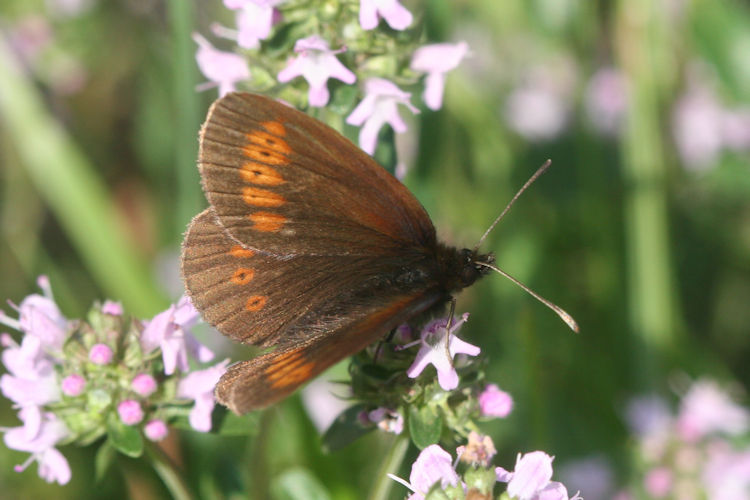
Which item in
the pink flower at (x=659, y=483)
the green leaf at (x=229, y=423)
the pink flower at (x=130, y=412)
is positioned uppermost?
the pink flower at (x=130, y=412)

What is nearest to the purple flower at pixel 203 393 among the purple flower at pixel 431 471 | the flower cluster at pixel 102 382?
A: the flower cluster at pixel 102 382

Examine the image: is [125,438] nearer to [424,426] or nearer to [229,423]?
[229,423]

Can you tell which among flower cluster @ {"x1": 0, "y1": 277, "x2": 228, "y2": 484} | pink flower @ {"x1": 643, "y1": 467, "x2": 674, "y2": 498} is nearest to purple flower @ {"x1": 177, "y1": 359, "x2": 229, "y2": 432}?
flower cluster @ {"x1": 0, "y1": 277, "x2": 228, "y2": 484}

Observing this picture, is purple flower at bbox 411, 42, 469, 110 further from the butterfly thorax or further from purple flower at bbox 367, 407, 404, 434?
purple flower at bbox 367, 407, 404, 434

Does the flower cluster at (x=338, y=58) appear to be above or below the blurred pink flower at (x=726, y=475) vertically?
above

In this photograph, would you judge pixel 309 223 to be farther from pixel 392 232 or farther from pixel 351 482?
pixel 351 482

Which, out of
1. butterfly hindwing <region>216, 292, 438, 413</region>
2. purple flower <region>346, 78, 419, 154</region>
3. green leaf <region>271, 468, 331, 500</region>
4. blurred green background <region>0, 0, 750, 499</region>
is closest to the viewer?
butterfly hindwing <region>216, 292, 438, 413</region>

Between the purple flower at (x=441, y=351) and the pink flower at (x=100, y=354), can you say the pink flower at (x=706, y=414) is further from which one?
the pink flower at (x=100, y=354)
